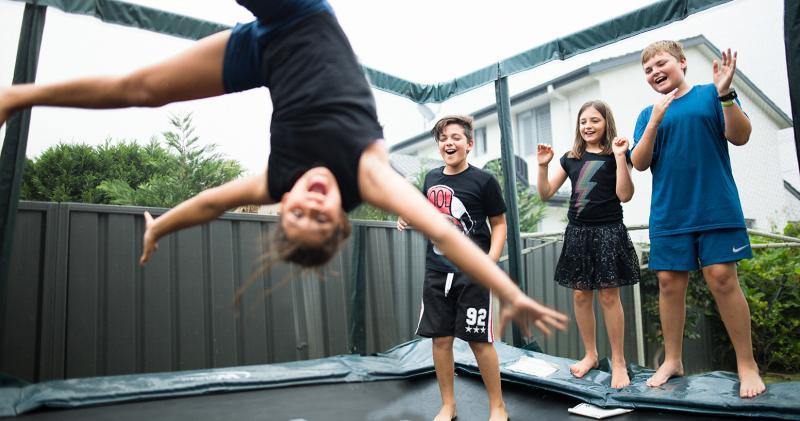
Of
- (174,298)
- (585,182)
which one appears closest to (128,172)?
(174,298)

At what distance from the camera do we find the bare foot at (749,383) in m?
1.77

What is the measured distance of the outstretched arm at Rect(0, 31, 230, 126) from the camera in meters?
1.33

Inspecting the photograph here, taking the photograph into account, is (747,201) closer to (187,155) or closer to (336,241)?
(336,241)

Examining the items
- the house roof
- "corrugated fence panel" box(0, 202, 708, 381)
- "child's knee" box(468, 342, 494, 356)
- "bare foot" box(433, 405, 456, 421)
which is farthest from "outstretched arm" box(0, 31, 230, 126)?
the house roof

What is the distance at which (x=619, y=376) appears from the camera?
2.11 metres

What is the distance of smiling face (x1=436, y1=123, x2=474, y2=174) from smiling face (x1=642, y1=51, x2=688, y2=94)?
69 centimetres

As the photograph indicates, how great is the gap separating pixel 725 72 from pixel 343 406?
1794mm

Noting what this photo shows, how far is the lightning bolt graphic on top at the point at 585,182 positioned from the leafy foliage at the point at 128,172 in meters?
1.84

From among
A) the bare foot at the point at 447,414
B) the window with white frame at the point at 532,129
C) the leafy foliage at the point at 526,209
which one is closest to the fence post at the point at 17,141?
the bare foot at the point at 447,414

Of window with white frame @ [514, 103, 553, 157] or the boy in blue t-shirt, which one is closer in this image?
the boy in blue t-shirt

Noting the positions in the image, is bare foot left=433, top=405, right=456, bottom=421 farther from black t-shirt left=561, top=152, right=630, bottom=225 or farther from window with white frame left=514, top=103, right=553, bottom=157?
window with white frame left=514, top=103, right=553, bottom=157

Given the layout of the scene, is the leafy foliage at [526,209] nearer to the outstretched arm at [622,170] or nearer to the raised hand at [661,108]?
the outstretched arm at [622,170]

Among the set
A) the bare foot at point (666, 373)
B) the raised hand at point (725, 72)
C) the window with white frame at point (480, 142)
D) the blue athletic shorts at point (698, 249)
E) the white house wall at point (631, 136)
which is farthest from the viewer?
the window with white frame at point (480, 142)

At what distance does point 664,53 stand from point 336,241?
1448mm
